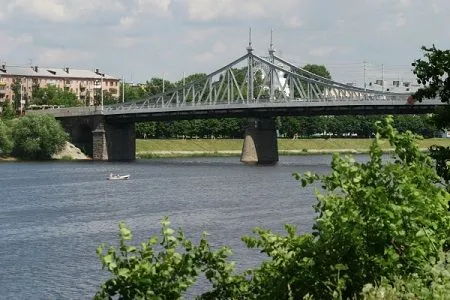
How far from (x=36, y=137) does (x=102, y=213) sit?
59.4 meters

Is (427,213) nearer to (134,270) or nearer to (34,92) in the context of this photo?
(134,270)

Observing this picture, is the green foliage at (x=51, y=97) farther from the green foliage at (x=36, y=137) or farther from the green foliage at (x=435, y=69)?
the green foliage at (x=435, y=69)

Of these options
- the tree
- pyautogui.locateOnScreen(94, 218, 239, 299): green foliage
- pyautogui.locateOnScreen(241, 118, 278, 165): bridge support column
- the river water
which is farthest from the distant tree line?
pyautogui.locateOnScreen(94, 218, 239, 299): green foliage

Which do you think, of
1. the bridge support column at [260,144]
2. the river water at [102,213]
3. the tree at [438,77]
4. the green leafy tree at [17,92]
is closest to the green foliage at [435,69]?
the tree at [438,77]

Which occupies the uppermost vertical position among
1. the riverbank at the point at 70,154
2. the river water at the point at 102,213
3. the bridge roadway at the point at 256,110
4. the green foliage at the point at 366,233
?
the bridge roadway at the point at 256,110

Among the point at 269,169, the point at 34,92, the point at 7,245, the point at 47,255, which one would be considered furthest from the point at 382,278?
the point at 34,92

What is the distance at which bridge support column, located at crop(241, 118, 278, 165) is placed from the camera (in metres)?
108

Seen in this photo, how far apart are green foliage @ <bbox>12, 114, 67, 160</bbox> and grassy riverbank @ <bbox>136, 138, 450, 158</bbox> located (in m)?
18.6

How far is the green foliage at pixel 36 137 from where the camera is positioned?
106 metres

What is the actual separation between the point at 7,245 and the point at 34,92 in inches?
5298

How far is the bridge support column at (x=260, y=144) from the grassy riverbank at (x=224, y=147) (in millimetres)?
20861

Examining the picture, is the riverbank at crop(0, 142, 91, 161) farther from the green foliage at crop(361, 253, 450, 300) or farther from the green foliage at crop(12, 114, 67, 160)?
the green foliage at crop(361, 253, 450, 300)

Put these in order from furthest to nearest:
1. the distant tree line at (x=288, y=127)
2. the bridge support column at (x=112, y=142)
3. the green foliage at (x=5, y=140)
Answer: the distant tree line at (x=288, y=127), the bridge support column at (x=112, y=142), the green foliage at (x=5, y=140)

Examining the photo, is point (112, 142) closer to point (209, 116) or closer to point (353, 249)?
point (209, 116)
